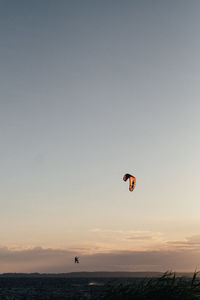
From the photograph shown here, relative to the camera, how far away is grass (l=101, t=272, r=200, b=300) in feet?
75.9

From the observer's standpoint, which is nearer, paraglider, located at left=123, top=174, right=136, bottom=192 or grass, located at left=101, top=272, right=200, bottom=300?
grass, located at left=101, top=272, right=200, bottom=300

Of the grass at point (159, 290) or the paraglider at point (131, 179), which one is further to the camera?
the paraglider at point (131, 179)

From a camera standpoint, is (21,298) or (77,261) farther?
(77,261)

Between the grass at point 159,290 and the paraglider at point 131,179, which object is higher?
the paraglider at point 131,179

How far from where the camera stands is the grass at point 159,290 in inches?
910

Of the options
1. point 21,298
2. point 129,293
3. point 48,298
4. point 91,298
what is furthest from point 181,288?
point 21,298

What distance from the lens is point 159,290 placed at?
Result: 77.4 feet

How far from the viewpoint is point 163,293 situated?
2378cm

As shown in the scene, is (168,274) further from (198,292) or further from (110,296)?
(110,296)

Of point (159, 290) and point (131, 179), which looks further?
point (131, 179)

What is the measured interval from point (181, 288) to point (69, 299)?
21.1 feet

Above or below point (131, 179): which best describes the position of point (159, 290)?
below

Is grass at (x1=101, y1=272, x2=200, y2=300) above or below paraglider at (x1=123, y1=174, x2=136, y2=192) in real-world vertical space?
below

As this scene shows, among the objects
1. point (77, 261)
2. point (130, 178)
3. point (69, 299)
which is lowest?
point (69, 299)
